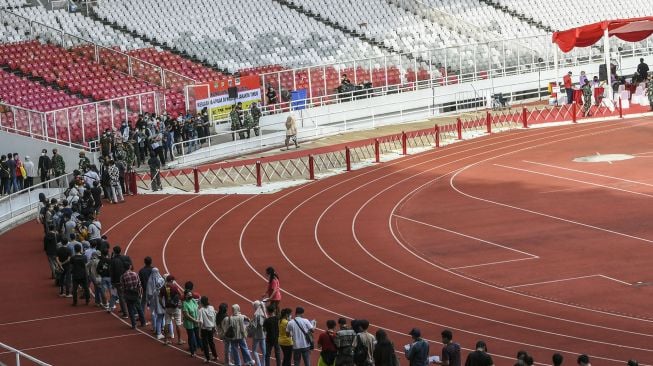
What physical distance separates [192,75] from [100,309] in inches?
1093

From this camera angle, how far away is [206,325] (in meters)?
22.6

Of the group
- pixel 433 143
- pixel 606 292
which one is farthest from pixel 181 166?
pixel 606 292

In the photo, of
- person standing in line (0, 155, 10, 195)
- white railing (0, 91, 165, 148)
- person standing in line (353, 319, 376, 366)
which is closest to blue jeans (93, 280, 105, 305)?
person standing in line (353, 319, 376, 366)

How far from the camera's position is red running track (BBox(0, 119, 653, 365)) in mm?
24531

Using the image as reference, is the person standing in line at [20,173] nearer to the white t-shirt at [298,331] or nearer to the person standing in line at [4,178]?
the person standing in line at [4,178]

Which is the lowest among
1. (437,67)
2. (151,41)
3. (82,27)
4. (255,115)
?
(255,115)

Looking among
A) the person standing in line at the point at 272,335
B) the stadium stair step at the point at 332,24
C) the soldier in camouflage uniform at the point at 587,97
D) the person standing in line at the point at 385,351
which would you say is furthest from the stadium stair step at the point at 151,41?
the person standing in line at the point at 385,351

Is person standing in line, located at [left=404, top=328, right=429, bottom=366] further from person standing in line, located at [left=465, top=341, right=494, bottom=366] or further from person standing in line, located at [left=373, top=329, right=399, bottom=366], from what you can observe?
person standing in line, located at [left=465, top=341, right=494, bottom=366]

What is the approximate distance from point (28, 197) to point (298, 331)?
18.8 meters

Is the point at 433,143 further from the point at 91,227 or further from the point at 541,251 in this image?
the point at 91,227

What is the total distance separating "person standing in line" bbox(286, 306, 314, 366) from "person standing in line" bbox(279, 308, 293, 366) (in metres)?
0.15

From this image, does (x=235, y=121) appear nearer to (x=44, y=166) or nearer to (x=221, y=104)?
(x=221, y=104)

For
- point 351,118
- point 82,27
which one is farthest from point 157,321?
point 82,27

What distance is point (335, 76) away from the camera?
177ft
